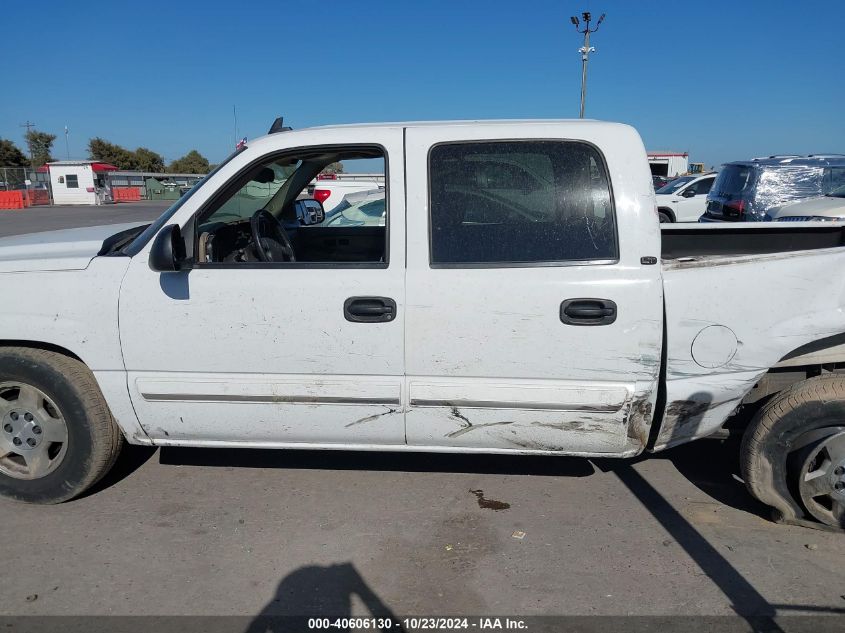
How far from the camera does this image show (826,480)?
3.13 meters

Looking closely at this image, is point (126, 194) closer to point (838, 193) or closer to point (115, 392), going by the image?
point (838, 193)

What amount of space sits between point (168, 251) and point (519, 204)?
5.28 feet

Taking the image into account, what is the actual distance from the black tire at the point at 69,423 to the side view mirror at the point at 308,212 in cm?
174

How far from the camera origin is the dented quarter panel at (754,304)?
9.59 feet

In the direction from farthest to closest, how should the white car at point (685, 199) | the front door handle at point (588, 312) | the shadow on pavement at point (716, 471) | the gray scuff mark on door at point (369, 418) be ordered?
1. the white car at point (685, 199)
2. the shadow on pavement at point (716, 471)
3. the gray scuff mark on door at point (369, 418)
4. the front door handle at point (588, 312)

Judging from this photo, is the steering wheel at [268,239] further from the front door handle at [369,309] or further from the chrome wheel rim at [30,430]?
the chrome wheel rim at [30,430]

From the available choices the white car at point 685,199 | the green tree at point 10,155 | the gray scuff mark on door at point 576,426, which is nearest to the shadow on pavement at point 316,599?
the gray scuff mark on door at point 576,426

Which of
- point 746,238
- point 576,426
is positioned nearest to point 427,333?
point 576,426

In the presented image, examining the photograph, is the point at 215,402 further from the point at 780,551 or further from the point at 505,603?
the point at 780,551

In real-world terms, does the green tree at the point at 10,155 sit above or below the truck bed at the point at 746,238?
above

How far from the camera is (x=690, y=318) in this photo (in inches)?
116

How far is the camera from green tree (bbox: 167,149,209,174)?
72062mm

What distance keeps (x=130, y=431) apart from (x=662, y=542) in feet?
8.86

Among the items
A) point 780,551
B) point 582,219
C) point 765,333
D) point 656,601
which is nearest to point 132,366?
point 582,219
